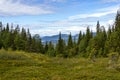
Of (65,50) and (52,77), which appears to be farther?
(65,50)

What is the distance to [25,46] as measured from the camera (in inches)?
5113

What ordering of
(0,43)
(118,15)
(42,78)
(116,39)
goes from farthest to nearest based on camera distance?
(0,43)
(116,39)
(118,15)
(42,78)

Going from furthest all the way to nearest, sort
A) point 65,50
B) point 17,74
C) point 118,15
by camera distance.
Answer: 1. point 65,50
2. point 118,15
3. point 17,74

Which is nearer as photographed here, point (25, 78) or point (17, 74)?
point (25, 78)

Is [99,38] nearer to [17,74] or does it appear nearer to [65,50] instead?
[65,50]

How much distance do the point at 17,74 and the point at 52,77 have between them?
161 inches

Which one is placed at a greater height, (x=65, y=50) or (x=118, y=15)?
(x=118, y=15)

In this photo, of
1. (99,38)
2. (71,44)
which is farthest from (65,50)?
(99,38)

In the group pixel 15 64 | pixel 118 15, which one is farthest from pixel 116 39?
pixel 15 64

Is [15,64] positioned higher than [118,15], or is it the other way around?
[118,15]

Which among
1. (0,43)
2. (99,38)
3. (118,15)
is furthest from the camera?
(99,38)

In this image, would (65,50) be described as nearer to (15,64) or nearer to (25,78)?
(15,64)

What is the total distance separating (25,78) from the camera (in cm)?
2600

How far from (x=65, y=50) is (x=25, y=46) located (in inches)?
1077
